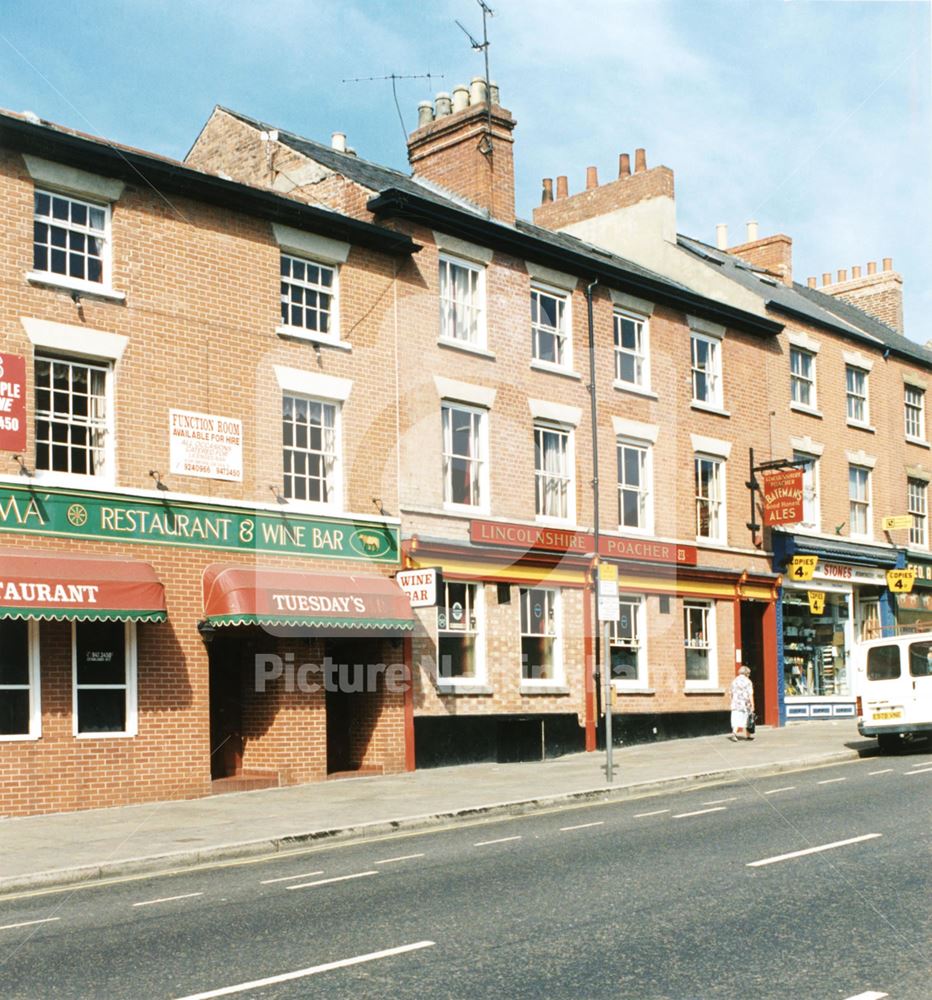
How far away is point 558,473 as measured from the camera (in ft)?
82.8

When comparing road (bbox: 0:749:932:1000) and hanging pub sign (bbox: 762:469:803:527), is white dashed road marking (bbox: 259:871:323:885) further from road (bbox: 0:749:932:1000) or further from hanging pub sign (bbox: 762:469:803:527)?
hanging pub sign (bbox: 762:469:803:527)

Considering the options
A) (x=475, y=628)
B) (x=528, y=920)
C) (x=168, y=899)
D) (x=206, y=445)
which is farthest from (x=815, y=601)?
(x=528, y=920)

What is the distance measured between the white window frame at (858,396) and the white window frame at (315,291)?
17.7 m

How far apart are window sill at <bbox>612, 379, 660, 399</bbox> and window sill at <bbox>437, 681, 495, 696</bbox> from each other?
7342 millimetres

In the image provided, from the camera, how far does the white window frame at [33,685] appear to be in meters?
17.0

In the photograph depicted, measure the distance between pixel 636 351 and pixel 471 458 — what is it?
235 inches

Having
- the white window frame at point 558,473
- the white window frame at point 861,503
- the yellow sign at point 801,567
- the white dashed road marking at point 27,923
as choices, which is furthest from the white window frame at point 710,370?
the white dashed road marking at point 27,923

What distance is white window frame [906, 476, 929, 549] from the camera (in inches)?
1435

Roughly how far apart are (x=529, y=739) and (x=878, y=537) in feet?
52.1

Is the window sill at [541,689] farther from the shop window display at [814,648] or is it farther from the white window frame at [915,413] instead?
the white window frame at [915,413]

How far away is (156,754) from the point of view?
18109 millimetres

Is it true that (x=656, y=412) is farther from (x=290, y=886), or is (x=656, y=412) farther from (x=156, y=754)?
(x=290, y=886)

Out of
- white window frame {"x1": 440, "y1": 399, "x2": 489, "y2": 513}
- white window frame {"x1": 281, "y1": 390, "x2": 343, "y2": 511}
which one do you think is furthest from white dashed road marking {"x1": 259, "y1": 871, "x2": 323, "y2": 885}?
white window frame {"x1": 440, "y1": 399, "x2": 489, "y2": 513}

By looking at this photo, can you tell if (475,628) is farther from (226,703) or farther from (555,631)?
(226,703)
